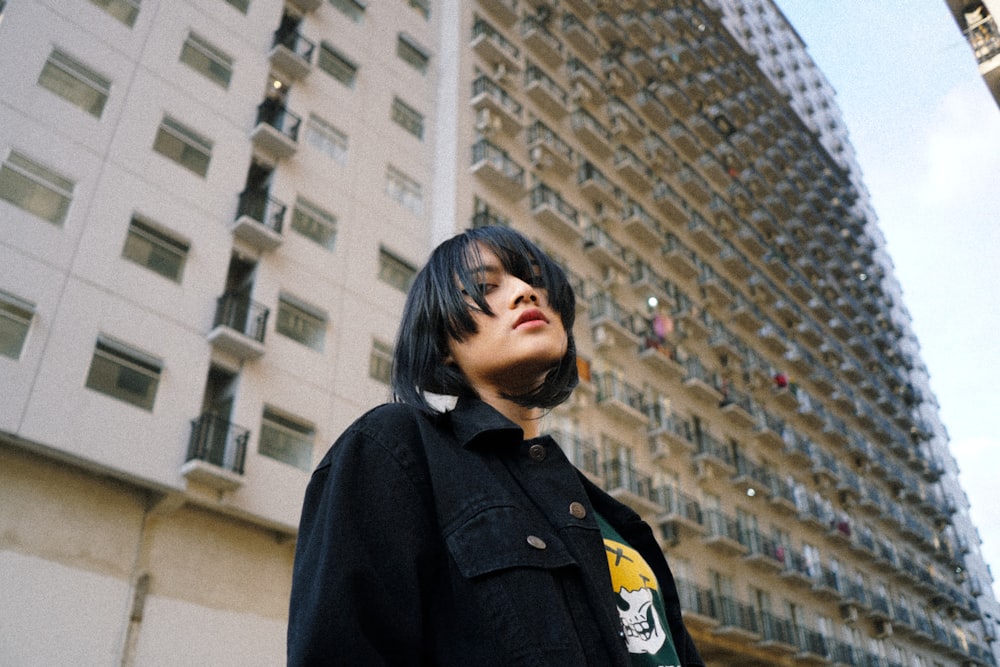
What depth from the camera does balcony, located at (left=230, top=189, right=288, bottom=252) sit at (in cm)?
1764

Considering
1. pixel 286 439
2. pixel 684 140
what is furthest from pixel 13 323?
pixel 684 140

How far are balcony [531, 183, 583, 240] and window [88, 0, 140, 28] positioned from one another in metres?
12.7

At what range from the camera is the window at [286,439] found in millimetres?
16422

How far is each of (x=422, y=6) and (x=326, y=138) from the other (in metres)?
8.83

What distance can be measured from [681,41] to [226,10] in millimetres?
29662

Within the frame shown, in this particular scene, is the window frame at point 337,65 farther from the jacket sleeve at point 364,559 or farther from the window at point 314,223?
the jacket sleeve at point 364,559

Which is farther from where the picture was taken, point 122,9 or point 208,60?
point 208,60

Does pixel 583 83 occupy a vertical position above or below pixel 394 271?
above

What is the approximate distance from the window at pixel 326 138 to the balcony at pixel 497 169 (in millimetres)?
4659

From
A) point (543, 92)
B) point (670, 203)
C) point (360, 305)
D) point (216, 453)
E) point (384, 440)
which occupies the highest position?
point (543, 92)

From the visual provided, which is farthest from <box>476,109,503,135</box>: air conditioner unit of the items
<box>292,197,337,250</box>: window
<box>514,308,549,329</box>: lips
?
<box>514,308,549,329</box>: lips

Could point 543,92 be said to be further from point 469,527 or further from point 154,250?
point 469,527

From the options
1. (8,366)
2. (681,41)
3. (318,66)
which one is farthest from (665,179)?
(8,366)

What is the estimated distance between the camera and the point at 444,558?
6.05 feet
